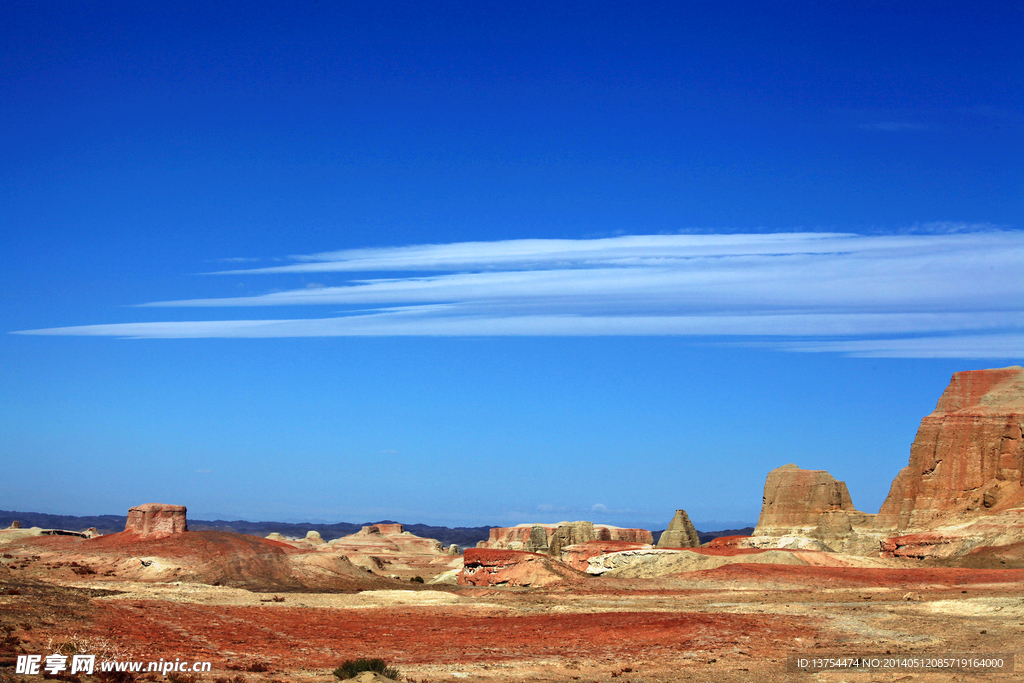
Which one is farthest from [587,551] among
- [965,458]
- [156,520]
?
[965,458]

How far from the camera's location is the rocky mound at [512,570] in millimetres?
50938

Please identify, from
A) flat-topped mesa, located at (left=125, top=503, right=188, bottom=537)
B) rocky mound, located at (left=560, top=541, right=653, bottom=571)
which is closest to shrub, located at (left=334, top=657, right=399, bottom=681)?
flat-topped mesa, located at (left=125, top=503, right=188, bottom=537)

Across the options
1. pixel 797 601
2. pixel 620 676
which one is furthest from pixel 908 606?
pixel 620 676

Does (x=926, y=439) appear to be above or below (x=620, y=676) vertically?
above

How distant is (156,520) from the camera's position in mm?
52031

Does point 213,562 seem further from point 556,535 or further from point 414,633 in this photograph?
point 556,535

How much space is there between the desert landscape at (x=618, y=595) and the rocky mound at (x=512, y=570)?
0.15 meters

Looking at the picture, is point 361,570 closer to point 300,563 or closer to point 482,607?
point 300,563

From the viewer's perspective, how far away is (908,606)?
119 ft

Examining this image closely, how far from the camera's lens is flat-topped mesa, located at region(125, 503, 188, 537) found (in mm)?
51906

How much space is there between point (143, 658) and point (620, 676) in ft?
37.3

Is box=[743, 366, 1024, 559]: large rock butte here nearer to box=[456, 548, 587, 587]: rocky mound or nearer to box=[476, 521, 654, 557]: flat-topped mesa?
box=[476, 521, 654, 557]: flat-topped mesa

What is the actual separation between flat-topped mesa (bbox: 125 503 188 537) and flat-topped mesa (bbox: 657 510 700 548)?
4853 cm

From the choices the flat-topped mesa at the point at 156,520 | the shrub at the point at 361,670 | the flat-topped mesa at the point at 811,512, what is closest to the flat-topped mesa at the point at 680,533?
the flat-topped mesa at the point at 811,512
